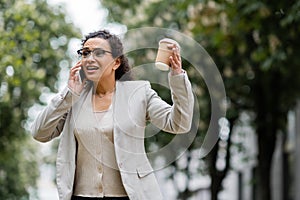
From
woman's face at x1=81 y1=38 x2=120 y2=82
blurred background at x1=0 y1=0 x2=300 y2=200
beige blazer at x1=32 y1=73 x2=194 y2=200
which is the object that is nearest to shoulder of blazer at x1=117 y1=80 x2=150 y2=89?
beige blazer at x1=32 y1=73 x2=194 y2=200

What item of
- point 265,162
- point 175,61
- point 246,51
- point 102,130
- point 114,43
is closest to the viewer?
point 175,61

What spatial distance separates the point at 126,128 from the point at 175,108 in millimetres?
326

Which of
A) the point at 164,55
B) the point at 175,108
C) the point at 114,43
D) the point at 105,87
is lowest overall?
the point at 175,108

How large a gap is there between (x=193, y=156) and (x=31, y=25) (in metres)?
9.25

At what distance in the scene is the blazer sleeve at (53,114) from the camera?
4.41 meters

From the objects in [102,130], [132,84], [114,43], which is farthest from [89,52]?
[102,130]

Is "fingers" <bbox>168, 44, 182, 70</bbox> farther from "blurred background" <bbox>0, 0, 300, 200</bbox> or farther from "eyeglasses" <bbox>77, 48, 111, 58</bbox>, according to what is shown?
"blurred background" <bbox>0, 0, 300, 200</bbox>

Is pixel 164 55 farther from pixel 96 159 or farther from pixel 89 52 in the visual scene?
pixel 96 159

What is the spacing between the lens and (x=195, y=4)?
13875 millimetres

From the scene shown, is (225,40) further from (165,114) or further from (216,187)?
(165,114)

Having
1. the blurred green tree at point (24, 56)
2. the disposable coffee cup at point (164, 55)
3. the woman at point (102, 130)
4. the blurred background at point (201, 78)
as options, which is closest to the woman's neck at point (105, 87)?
the woman at point (102, 130)

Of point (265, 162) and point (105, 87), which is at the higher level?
point (265, 162)

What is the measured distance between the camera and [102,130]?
4410mm

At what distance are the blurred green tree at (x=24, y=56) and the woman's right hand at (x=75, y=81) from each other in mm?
6369
